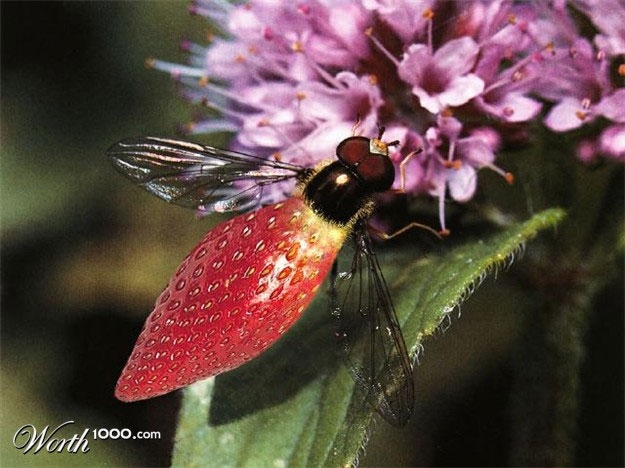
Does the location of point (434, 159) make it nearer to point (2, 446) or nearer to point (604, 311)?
point (604, 311)

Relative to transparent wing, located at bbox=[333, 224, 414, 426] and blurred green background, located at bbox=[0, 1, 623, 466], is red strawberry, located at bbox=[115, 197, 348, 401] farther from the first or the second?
blurred green background, located at bbox=[0, 1, 623, 466]

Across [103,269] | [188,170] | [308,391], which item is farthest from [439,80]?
[103,269]

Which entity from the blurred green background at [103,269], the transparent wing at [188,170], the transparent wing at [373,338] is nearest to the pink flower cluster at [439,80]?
the transparent wing at [188,170]

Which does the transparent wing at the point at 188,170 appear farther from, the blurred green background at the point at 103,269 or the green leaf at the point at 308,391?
the blurred green background at the point at 103,269

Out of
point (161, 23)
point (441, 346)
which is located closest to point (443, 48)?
point (441, 346)

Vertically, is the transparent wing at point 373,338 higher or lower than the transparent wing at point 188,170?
lower

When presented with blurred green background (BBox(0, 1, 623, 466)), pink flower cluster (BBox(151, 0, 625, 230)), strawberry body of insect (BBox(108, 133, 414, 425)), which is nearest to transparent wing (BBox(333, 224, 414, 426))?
strawberry body of insect (BBox(108, 133, 414, 425))

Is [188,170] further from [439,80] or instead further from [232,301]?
[439,80]
